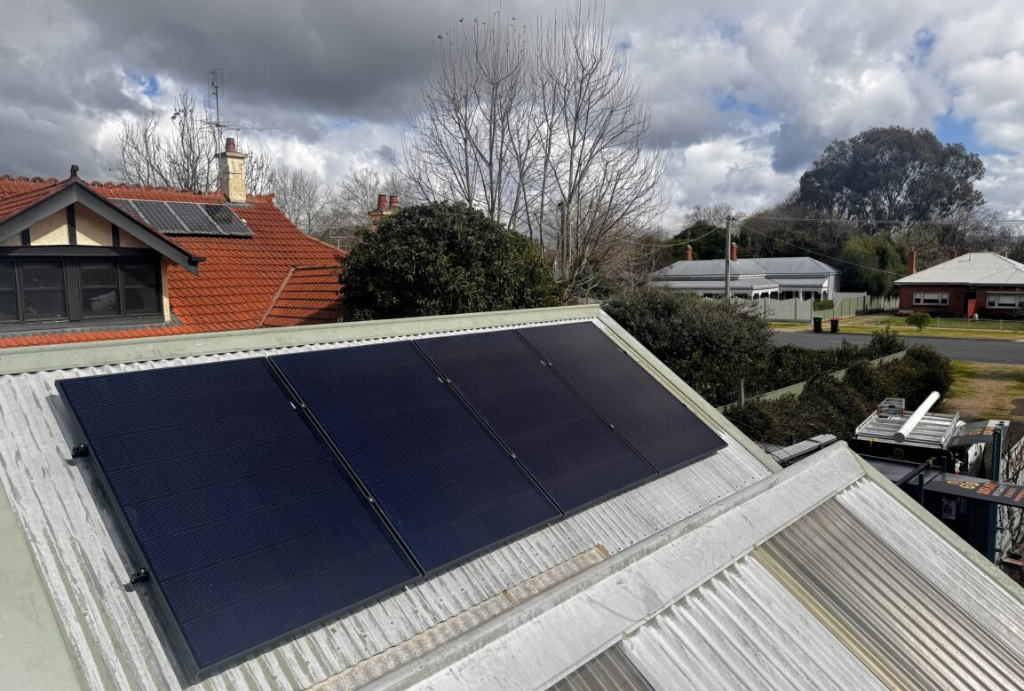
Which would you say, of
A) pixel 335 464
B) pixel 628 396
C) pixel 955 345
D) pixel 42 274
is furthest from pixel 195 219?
pixel 955 345

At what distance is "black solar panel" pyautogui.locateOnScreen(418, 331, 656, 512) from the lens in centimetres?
561

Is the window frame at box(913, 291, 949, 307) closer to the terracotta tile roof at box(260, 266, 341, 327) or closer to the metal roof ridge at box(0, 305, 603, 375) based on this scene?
the terracotta tile roof at box(260, 266, 341, 327)

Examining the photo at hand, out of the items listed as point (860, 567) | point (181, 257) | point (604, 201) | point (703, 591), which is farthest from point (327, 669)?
point (604, 201)

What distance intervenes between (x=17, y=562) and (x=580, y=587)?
2855 mm

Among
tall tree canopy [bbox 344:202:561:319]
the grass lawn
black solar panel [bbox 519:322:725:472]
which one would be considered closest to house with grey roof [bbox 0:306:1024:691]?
black solar panel [bbox 519:322:725:472]

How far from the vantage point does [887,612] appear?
171 inches

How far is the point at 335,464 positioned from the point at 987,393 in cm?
2578

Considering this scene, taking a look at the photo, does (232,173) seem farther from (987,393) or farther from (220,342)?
(987,393)

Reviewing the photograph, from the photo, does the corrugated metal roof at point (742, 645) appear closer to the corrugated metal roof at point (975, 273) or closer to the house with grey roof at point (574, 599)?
the house with grey roof at point (574, 599)

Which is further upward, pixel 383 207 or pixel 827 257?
pixel 383 207

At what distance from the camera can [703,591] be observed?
153 inches

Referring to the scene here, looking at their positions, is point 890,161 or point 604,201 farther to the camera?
point 890,161

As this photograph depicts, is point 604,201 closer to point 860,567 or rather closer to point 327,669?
point 860,567

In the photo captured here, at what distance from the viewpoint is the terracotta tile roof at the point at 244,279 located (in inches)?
589
